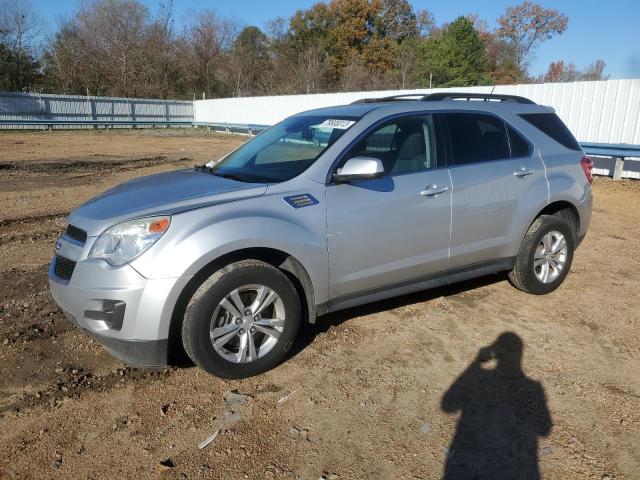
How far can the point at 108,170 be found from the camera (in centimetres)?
1365

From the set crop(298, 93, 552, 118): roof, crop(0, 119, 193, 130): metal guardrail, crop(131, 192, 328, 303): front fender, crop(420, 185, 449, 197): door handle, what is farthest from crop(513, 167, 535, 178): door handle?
crop(0, 119, 193, 130): metal guardrail

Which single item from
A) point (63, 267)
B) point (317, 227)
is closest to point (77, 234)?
point (63, 267)

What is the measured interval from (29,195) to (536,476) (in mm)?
10076

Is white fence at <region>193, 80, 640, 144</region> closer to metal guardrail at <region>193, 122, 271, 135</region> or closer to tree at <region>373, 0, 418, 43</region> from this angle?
metal guardrail at <region>193, 122, 271, 135</region>

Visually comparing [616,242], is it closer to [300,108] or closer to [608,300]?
[608,300]

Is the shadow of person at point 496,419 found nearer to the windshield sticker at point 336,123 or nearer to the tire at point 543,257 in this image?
the tire at point 543,257

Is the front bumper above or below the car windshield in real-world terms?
below

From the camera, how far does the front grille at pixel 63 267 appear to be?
3281mm

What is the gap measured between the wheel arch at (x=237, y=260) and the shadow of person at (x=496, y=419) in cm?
116

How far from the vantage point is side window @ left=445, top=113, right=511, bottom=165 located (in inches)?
172

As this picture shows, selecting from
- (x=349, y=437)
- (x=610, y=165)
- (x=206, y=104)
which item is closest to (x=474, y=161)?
(x=349, y=437)

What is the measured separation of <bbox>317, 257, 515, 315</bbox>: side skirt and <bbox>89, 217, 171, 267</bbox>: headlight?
1267 millimetres

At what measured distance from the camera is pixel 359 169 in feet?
11.7

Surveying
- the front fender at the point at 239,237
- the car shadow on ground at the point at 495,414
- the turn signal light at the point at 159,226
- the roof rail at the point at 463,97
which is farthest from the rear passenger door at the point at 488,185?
the turn signal light at the point at 159,226
